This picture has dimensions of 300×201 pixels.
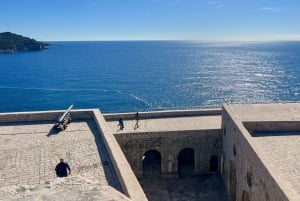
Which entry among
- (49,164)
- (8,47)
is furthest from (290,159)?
(8,47)

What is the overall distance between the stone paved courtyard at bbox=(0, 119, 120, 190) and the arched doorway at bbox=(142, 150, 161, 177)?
20.9 feet

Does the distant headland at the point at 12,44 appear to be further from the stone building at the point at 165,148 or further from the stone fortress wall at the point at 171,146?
the stone fortress wall at the point at 171,146

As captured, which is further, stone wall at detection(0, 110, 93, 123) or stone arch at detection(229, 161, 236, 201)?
stone wall at detection(0, 110, 93, 123)

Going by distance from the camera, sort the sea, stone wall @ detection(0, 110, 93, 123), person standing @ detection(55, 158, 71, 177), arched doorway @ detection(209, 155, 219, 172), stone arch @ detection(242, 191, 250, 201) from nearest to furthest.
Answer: person standing @ detection(55, 158, 71, 177) → stone arch @ detection(242, 191, 250, 201) → stone wall @ detection(0, 110, 93, 123) → arched doorway @ detection(209, 155, 219, 172) → the sea

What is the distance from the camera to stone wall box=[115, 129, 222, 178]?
25.0 meters

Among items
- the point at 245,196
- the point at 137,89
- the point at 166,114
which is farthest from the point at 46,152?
the point at 137,89

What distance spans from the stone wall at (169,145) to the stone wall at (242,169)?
3.97 ft

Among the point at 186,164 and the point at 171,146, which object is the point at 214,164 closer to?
the point at 186,164

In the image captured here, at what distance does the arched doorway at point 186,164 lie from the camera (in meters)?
26.3

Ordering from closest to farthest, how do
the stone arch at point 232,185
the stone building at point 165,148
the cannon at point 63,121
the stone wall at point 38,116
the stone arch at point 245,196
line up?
the stone building at point 165,148, the stone arch at point 245,196, the cannon at point 63,121, the stone arch at point 232,185, the stone wall at point 38,116

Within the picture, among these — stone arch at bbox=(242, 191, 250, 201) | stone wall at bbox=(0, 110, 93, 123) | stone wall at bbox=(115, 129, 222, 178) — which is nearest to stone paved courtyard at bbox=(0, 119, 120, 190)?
stone wall at bbox=(0, 110, 93, 123)

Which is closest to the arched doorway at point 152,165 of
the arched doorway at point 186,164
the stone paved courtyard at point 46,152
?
the arched doorway at point 186,164

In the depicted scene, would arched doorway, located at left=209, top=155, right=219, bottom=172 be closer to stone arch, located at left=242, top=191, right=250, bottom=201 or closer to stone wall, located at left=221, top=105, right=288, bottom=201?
stone wall, located at left=221, top=105, right=288, bottom=201

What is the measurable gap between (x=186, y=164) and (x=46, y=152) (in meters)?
12.9
